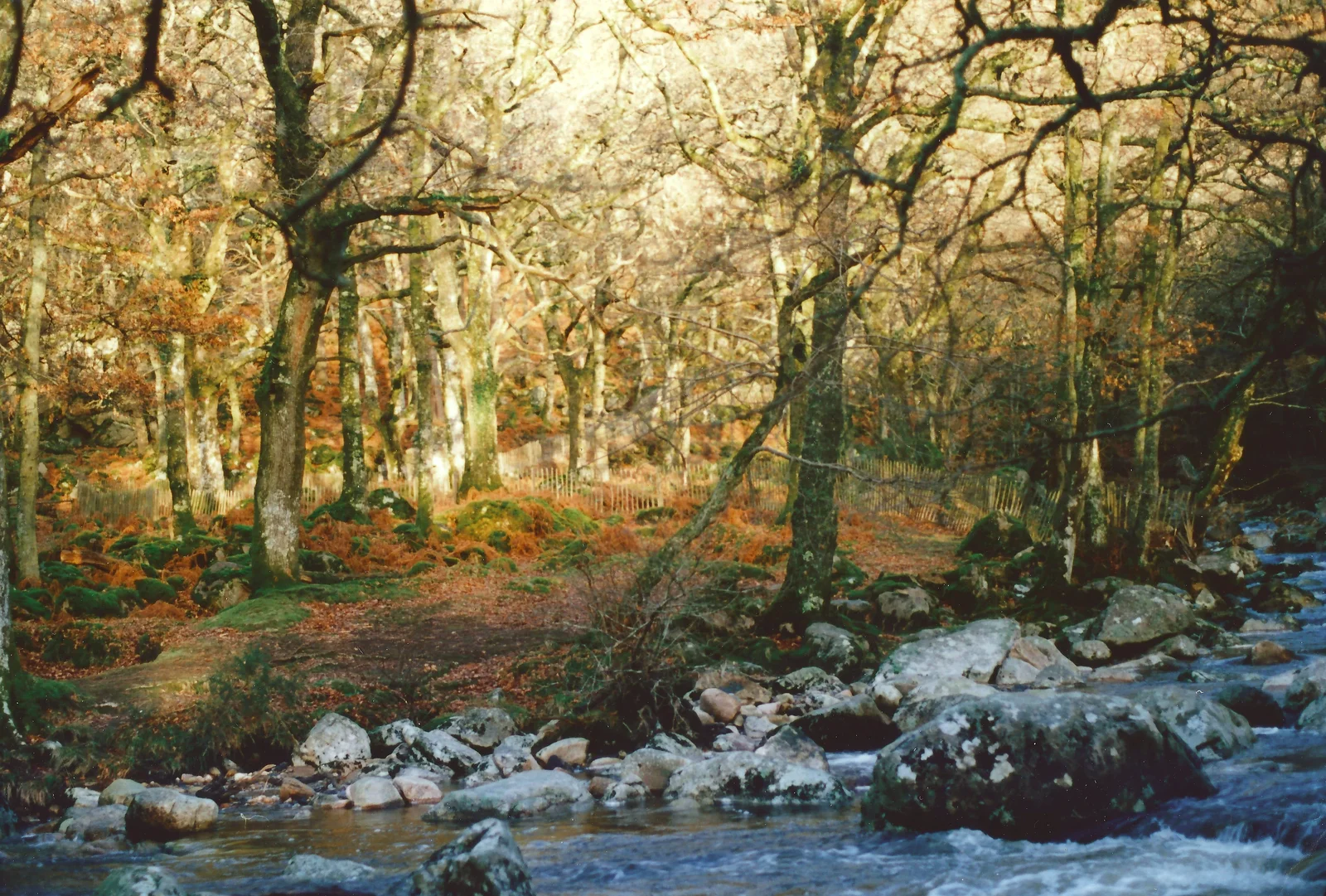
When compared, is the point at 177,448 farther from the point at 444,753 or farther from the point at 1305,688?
Result: the point at 1305,688

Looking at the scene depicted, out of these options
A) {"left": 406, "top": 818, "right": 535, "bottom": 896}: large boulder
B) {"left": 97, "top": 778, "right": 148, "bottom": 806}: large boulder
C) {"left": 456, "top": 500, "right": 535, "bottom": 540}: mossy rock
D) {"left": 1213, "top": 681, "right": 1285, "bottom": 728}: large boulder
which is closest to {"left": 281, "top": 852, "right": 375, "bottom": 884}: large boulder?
{"left": 406, "top": 818, "right": 535, "bottom": 896}: large boulder

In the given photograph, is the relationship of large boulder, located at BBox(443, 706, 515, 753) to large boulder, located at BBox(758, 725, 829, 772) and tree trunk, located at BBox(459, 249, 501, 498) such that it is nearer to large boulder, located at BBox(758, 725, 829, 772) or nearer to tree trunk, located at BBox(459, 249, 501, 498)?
large boulder, located at BBox(758, 725, 829, 772)

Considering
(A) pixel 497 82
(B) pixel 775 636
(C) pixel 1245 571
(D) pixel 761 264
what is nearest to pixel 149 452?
(A) pixel 497 82

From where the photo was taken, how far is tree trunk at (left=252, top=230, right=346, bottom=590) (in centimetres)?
→ 1532

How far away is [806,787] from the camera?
7762 mm

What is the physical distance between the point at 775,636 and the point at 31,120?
367 inches

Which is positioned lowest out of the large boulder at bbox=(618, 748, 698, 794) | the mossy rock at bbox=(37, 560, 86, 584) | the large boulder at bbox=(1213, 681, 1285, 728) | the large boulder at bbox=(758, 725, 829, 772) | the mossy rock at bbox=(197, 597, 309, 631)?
the large boulder at bbox=(618, 748, 698, 794)

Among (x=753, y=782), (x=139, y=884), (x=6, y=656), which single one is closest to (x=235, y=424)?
(x=6, y=656)

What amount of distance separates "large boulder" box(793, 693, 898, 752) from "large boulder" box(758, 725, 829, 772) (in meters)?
0.75

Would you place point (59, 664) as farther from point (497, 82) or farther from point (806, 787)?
point (497, 82)

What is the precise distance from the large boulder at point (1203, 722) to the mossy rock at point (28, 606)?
1300cm

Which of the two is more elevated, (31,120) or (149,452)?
(31,120)

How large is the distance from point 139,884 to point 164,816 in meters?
2.51

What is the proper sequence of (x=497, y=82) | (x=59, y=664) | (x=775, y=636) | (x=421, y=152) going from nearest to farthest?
(x=59, y=664) → (x=775, y=636) → (x=421, y=152) → (x=497, y=82)
